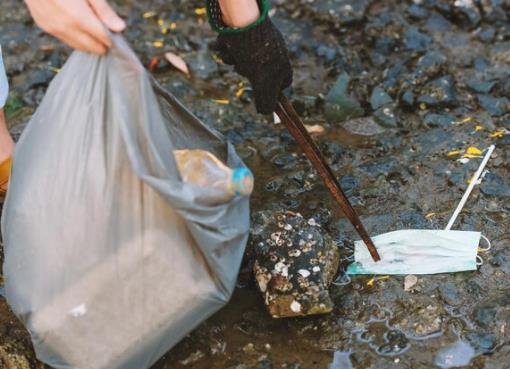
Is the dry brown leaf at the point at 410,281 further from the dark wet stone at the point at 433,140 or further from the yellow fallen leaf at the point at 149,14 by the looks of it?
the yellow fallen leaf at the point at 149,14

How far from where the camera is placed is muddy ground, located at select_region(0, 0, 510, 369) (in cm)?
228

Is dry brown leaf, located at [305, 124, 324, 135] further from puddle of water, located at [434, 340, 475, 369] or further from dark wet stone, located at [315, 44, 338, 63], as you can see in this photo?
puddle of water, located at [434, 340, 475, 369]

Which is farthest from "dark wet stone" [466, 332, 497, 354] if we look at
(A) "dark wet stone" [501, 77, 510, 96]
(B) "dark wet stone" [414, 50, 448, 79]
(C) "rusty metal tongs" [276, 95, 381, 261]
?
(B) "dark wet stone" [414, 50, 448, 79]

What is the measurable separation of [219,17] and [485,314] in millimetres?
1257

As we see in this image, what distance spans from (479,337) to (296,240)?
2.08 feet

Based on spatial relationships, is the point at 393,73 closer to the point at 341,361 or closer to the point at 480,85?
the point at 480,85

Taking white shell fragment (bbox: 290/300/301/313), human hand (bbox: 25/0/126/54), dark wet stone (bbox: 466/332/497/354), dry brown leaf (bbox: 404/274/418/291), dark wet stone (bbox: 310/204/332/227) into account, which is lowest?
dark wet stone (bbox: 466/332/497/354)

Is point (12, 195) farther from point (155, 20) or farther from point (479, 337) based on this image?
point (155, 20)

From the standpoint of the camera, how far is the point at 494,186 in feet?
8.93

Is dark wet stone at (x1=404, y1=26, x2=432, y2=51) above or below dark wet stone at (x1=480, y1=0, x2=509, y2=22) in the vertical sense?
above

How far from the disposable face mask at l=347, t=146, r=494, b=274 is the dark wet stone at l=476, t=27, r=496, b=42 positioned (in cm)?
136

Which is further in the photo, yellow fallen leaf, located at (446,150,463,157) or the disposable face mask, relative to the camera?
yellow fallen leaf, located at (446,150,463,157)

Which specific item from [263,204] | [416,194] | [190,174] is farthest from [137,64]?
[416,194]

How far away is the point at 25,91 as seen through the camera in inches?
139
